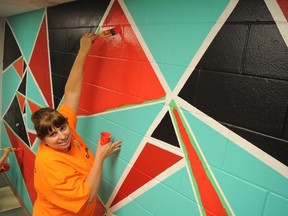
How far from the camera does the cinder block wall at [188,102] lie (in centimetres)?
99

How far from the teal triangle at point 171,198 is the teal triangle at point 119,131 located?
0.88 ft

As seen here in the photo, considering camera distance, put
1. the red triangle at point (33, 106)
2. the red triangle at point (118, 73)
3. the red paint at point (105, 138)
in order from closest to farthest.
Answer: the red triangle at point (118, 73)
the red paint at point (105, 138)
the red triangle at point (33, 106)

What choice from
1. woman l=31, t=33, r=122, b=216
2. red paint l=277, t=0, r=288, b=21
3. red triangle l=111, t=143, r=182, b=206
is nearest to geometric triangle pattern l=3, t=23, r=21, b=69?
woman l=31, t=33, r=122, b=216


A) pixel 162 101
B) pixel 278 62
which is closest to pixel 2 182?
pixel 162 101

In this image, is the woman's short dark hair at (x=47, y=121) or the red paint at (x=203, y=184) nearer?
the red paint at (x=203, y=184)

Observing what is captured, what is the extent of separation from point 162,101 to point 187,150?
0.30 m

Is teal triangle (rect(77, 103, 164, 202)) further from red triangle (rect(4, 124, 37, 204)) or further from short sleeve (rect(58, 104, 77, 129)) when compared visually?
red triangle (rect(4, 124, 37, 204))

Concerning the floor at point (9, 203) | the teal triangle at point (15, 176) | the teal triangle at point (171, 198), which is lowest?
the floor at point (9, 203)

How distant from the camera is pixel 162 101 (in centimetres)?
138

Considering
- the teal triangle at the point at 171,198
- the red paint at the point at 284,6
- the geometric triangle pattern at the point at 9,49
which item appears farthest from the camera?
the geometric triangle pattern at the point at 9,49

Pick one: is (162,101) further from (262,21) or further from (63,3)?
(63,3)

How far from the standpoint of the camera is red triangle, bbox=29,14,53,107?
8.25 feet

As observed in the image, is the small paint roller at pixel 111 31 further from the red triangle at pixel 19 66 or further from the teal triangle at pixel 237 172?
the red triangle at pixel 19 66

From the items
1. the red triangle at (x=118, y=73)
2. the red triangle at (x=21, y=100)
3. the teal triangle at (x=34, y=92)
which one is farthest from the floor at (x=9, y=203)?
the red triangle at (x=118, y=73)
